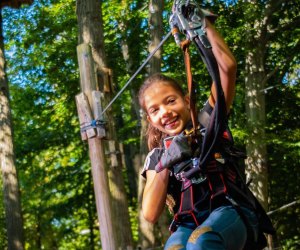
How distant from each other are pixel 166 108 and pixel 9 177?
988cm

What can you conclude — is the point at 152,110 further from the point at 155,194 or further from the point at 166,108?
the point at 155,194

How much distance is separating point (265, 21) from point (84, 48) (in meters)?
6.78

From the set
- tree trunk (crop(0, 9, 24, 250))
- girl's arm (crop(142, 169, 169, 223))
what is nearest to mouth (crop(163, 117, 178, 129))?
girl's arm (crop(142, 169, 169, 223))

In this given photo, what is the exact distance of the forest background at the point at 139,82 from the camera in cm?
1132

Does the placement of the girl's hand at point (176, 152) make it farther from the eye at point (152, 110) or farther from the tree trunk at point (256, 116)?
the tree trunk at point (256, 116)

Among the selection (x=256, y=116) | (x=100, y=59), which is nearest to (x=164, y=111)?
(x=100, y=59)

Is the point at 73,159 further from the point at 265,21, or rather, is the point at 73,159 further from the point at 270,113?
the point at 265,21

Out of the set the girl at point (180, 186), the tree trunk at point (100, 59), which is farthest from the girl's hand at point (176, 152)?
the tree trunk at point (100, 59)

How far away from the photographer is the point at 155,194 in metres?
2.44

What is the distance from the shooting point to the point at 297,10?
13.0 meters

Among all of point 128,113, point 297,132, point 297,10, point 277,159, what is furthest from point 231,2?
point 128,113

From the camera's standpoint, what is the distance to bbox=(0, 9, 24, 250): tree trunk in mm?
11602

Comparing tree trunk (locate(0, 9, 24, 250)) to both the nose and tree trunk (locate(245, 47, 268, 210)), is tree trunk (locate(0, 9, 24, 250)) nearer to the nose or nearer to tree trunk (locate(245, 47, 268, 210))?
tree trunk (locate(245, 47, 268, 210))

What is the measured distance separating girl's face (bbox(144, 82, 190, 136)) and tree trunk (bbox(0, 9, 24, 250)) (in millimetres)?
9606
